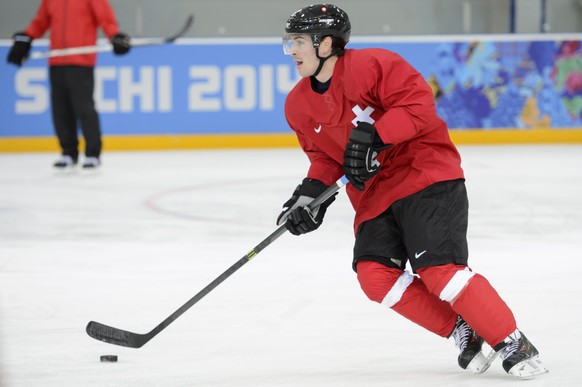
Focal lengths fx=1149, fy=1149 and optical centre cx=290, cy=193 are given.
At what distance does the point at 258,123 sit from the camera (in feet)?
28.3

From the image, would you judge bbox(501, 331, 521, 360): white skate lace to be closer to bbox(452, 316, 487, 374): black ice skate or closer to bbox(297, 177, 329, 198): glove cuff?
bbox(452, 316, 487, 374): black ice skate

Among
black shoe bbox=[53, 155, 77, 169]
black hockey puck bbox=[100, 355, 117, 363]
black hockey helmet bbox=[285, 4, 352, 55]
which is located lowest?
black shoe bbox=[53, 155, 77, 169]

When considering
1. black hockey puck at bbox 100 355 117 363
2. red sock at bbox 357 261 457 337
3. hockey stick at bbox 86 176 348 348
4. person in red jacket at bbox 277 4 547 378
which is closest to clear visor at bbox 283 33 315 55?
person in red jacket at bbox 277 4 547 378

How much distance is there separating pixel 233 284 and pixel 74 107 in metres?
3.71

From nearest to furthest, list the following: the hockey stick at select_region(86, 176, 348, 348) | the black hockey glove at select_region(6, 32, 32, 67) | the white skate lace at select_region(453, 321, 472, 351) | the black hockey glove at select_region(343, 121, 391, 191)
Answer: the black hockey glove at select_region(343, 121, 391, 191), the white skate lace at select_region(453, 321, 472, 351), the hockey stick at select_region(86, 176, 348, 348), the black hockey glove at select_region(6, 32, 32, 67)

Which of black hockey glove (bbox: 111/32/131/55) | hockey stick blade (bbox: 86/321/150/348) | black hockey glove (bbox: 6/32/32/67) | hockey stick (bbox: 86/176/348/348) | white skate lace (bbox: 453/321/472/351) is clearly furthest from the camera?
black hockey glove (bbox: 6/32/32/67)

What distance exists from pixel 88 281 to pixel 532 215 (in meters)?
2.33

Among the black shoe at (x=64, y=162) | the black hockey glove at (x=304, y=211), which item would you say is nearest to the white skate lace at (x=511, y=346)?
the black hockey glove at (x=304, y=211)

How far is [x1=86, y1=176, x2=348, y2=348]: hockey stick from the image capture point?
2.74 metres

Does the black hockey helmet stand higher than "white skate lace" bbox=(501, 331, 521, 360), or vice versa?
the black hockey helmet

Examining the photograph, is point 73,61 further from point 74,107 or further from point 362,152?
point 362,152

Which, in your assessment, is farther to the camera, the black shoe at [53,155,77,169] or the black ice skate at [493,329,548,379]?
the black shoe at [53,155,77,169]

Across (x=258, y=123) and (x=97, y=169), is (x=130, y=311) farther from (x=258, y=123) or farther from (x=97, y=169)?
(x=258, y=123)

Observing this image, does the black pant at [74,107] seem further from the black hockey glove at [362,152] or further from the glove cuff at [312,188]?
the black hockey glove at [362,152]
